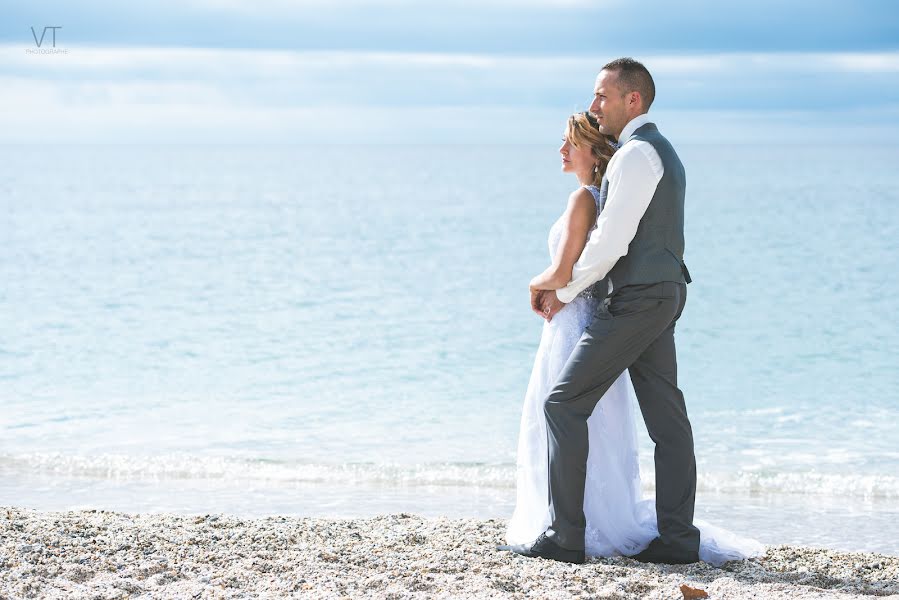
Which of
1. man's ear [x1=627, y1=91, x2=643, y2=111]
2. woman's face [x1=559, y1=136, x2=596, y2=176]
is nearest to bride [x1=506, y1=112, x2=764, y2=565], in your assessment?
woman's face [x1=559, y1=136, x2=596, y2=176]

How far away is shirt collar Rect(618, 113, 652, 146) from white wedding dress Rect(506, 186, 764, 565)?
45cm

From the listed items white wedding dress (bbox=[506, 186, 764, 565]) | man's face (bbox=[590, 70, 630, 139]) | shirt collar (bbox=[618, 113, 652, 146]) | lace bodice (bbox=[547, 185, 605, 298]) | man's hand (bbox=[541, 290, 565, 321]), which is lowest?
white wedding dress (bbox=[506, 186, 764, 565])

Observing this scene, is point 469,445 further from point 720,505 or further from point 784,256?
point 784,256

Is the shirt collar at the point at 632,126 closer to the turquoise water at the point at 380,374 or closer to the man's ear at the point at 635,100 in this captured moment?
the man's ear at the point at 635,100

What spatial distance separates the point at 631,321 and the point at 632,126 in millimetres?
786

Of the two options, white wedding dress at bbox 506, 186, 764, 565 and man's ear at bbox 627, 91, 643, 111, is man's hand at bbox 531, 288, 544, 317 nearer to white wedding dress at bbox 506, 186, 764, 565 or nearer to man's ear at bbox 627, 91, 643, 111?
white wedding dress at bbox 506, 186, 764, 565

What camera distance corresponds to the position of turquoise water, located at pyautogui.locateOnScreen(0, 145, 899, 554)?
6.95 m

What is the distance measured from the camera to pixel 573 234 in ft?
13.7

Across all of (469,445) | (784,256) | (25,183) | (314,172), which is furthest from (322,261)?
(314,172)

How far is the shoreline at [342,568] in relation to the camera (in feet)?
12.7

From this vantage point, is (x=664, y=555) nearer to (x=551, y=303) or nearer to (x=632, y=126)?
(x=551, y=303)

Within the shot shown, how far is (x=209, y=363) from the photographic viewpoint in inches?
468

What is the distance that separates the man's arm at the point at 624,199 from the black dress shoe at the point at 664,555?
1.24 m

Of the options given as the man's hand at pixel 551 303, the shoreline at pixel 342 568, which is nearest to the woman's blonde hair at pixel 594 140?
the man's hand at pixel 551 303
